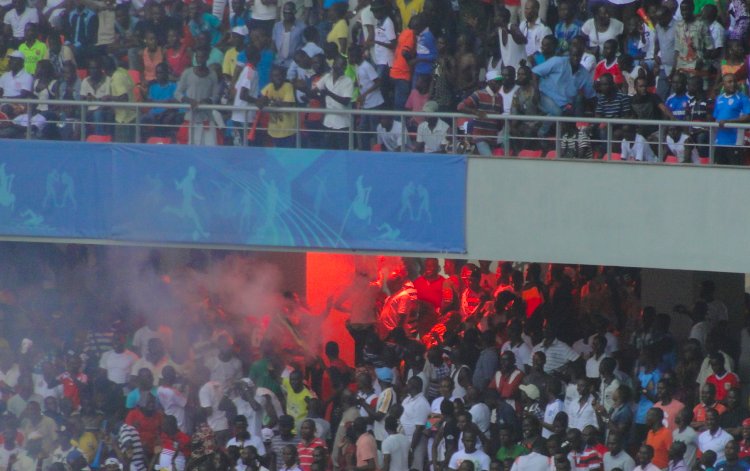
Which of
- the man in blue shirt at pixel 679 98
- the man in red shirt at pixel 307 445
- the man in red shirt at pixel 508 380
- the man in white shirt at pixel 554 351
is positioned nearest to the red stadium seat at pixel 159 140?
the man in red shirt at pixel 307 445

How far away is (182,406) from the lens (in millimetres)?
16688

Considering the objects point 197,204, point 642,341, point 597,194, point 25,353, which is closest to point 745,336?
point 642,341

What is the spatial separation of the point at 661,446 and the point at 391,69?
5.15 metres

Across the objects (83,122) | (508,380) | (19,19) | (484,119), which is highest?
(19,19)

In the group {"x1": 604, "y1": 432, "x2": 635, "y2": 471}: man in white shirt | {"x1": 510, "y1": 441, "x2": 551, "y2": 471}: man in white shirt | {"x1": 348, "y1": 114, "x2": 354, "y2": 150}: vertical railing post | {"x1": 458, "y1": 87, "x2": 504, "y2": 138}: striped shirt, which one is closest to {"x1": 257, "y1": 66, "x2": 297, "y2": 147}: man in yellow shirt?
{"x1": 348, "y1": 114, "x2": 354, "y2": 150}: vertical railing post

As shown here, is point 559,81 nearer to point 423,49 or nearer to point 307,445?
point 423,49

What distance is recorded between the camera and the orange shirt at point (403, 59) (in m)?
17.2

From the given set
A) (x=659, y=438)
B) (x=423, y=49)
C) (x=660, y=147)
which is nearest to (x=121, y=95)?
(x=423, y=49)

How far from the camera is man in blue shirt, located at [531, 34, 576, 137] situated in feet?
52.9

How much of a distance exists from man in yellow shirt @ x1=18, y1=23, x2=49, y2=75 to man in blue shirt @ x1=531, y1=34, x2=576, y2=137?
604cm

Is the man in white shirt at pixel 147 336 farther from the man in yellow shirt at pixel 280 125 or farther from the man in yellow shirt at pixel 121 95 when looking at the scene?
the man in yellow shirt at pixel 280 125

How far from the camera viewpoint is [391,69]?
1725 cm

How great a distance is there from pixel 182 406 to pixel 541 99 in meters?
4.79

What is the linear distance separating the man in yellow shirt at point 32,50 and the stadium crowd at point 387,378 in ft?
8.71
